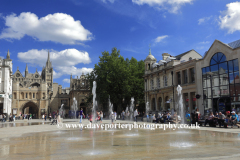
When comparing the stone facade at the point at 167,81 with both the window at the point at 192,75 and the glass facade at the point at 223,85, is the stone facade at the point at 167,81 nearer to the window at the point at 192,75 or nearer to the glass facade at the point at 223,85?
the window at the point at 192,75

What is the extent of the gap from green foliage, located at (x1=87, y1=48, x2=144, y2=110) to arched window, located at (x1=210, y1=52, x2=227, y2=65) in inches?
899

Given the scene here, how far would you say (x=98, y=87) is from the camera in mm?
51094

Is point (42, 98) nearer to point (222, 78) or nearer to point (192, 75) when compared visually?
point (192, 75)

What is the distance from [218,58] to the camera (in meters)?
28.2

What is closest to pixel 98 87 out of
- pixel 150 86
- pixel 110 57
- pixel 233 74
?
pixel 110 57

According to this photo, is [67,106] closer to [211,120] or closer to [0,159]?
[211,120]

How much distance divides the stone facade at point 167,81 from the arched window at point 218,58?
11.3 ft

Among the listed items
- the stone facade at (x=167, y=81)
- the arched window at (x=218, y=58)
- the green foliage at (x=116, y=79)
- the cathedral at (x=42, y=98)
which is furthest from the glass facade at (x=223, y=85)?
the cathedral at (x=42, y=98)

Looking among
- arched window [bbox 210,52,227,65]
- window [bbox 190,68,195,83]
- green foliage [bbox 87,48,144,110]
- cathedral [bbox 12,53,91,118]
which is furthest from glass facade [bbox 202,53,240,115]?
cathedral [bbox 12,53,91,118]

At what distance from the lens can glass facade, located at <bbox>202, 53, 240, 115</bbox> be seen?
25.5 metres

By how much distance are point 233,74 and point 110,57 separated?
3069cm

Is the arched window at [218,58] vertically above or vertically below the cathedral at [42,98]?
above

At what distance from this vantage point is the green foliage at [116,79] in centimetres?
4994

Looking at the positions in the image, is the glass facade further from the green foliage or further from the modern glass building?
the green foliage
